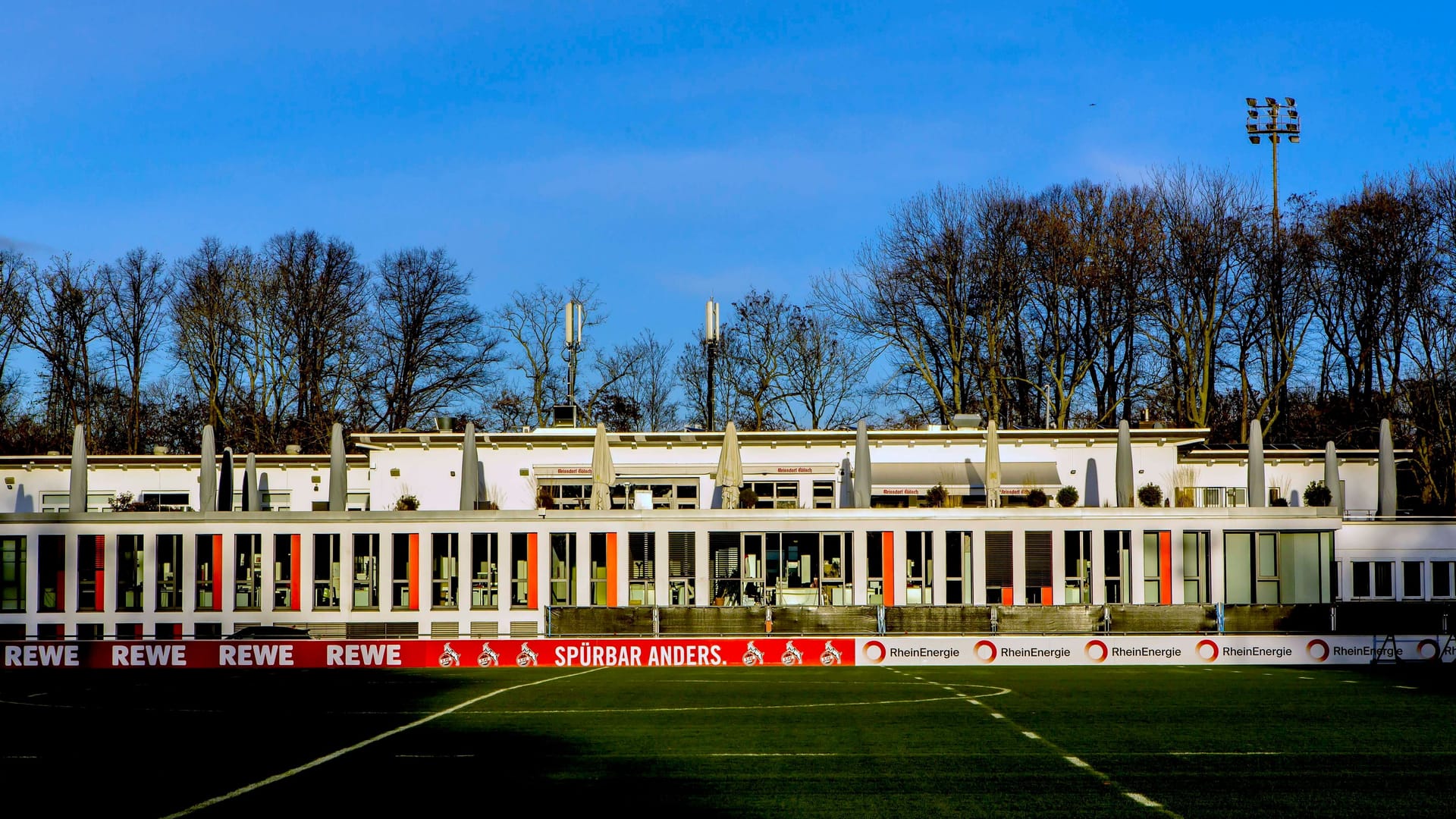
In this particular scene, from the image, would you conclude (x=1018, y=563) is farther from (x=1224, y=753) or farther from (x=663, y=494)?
(x=1224, y=753)

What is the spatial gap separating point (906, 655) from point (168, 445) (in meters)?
47.3

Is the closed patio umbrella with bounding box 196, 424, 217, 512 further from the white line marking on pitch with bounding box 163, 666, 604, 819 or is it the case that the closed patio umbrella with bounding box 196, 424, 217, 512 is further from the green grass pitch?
the white line marking on pitch with bounding box 163, 666, 604, 819

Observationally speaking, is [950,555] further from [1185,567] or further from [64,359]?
[64,359]

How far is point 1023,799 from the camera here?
1405 cm

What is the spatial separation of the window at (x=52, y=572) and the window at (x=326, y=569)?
7048 mm

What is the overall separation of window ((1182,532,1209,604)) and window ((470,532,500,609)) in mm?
19527

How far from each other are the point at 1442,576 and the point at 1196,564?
12.6 m

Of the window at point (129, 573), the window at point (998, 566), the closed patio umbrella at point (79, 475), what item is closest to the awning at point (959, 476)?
the window at point (998, 566)

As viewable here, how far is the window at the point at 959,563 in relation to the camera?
1596 inches

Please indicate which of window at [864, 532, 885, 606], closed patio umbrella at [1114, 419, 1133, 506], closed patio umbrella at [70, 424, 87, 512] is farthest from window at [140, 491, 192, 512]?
closed patio umbrella at [1114, 419, 1133, 506]

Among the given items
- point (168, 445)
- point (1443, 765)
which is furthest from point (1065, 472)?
point (168, 445)

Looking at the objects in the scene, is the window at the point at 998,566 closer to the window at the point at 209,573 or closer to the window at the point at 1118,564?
the window at the point at 1118,564

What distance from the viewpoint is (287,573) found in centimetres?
4097

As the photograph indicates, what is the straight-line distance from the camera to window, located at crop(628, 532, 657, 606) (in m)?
40.8
